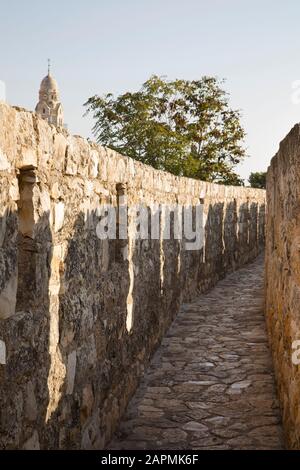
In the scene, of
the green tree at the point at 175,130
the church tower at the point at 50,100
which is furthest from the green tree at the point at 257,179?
the church tower at the point at 50,100

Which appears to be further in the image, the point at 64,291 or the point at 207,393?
the point at 207,393

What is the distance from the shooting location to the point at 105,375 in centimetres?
370

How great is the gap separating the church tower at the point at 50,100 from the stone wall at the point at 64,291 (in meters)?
47.6

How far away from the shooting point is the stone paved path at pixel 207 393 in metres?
3.74

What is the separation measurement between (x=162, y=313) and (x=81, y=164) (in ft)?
10.8

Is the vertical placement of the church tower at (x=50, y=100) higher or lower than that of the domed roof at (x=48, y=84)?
lower

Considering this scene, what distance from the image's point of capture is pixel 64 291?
290 centimetres

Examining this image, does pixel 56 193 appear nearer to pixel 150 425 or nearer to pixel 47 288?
pixel 47 288

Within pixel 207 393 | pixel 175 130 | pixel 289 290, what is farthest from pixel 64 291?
pixel 175 130

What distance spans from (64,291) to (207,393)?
220cm

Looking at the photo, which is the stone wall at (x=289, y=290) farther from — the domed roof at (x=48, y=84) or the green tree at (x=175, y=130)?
the domed roof at (x=48, y=84)

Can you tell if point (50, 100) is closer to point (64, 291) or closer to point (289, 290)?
point (289, 290)

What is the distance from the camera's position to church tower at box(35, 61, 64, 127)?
1999 inches

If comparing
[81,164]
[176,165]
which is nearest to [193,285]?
[81,164]
